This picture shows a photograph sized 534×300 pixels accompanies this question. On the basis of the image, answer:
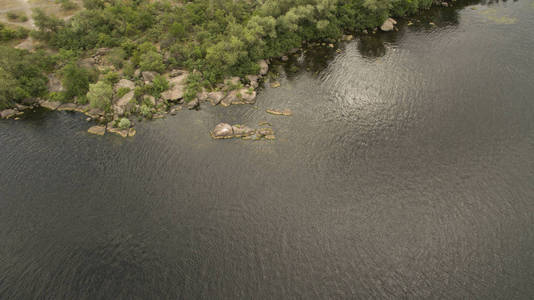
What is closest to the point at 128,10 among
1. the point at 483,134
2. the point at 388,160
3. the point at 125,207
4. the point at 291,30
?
the point at 291,30

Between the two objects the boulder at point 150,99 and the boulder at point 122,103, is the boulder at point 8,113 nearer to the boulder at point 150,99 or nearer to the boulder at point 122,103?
the boulder at point 122,103

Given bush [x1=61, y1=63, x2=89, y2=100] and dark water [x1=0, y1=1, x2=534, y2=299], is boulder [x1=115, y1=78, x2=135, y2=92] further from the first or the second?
dark water [x1=0, y1=1, x2=534, y2=299]

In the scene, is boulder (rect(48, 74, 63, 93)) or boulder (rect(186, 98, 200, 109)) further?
boulder (rect(48, 74, 63, 93))

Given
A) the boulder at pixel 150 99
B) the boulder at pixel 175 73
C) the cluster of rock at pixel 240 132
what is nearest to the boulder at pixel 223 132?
the cluster of rock at pixel 240 132

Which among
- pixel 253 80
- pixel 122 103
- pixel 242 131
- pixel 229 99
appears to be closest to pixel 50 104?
pixel 122 103

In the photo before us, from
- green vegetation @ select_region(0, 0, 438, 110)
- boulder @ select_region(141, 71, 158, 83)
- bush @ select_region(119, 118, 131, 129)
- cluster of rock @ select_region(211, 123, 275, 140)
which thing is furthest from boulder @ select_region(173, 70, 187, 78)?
cluster of rock @ select_region(211, 123, 275, 140)

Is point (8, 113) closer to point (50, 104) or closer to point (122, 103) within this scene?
point (50, 104)
